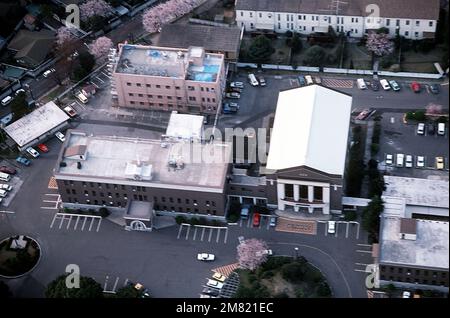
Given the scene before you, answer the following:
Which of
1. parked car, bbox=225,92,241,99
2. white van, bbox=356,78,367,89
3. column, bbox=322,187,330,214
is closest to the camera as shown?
column, bbox=322,187,330,214

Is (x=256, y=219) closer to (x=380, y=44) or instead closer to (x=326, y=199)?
(x=326, y=199)

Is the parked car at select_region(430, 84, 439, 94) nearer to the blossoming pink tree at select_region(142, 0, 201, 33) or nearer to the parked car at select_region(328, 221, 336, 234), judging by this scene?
the parked car at select_region(328, 221, 336, 234)

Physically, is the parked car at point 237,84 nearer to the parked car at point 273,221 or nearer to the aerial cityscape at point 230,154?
the aerial cityscape at point 230,154

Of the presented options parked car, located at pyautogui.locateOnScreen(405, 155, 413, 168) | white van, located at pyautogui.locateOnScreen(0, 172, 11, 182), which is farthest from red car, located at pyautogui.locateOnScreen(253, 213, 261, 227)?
white van, located at pyautogui.locateOnScreen(0, 172, 11, 182)

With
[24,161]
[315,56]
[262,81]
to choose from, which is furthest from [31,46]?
[315,56]

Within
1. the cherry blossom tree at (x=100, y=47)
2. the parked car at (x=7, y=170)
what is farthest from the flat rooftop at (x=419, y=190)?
the parked car at (x=7, y=170)

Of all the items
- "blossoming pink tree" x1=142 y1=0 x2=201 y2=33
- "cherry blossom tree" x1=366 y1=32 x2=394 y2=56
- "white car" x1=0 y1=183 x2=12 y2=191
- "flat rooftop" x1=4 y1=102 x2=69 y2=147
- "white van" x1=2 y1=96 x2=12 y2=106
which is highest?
"blossoming pink tree" x1=142 y1=0 x2=201 y2=33

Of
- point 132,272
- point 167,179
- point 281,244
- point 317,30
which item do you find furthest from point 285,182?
point 317,30
